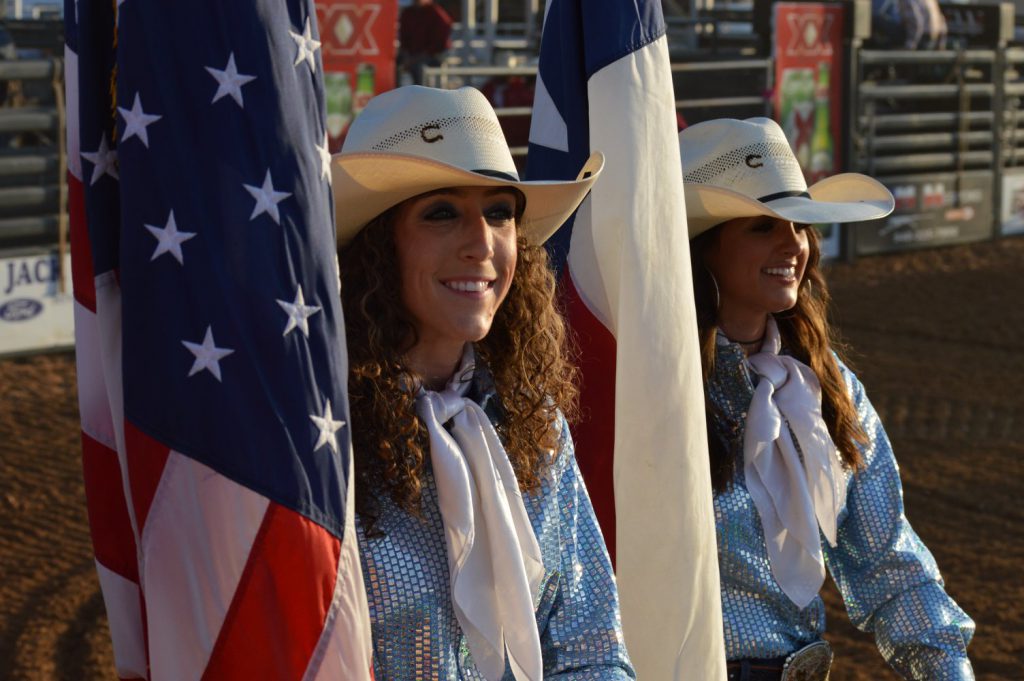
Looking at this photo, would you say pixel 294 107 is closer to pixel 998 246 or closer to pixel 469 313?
pixel 469 313

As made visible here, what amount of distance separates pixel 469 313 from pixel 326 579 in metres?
0.62

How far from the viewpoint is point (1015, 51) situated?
679 inches

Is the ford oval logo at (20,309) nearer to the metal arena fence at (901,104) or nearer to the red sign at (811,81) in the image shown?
the metal arena fence at (901,104)

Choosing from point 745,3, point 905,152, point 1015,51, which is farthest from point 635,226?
point 745,3

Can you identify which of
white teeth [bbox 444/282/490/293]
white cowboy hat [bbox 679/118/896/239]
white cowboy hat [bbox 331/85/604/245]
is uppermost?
white cowboy hat [bbox 331/85/604/245]

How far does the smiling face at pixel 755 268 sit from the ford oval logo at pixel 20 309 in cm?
741

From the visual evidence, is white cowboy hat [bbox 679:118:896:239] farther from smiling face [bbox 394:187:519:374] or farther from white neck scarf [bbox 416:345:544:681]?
white neck scarf [bbox 416:345:544:681]

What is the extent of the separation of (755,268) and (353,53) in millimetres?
8610

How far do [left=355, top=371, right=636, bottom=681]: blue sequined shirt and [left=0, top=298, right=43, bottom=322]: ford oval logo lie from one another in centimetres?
800

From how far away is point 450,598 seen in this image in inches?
101

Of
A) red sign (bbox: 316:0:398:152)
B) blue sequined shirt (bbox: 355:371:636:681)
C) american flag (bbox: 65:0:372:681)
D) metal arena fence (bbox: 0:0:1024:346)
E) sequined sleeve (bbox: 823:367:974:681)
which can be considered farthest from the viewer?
metal arena fence (bbox: 0:0:1024:346)

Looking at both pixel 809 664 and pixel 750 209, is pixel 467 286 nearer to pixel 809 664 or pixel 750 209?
pixel 750 209

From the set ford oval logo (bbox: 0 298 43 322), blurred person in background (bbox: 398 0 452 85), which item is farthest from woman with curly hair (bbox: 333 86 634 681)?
blurred person in background (bbox: 398 0 452 85)

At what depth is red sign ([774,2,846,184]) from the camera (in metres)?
14.6
